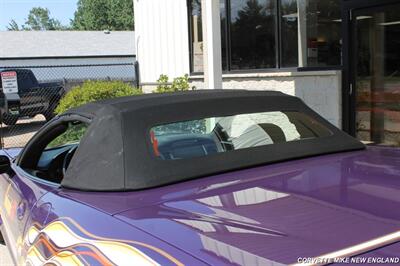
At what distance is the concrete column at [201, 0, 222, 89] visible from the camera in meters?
8.11

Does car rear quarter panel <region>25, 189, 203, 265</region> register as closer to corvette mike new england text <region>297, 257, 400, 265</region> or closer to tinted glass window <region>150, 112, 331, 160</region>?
corvette mike new england text <region>297, 257, 400, 265</region>

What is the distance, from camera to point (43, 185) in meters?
3.10

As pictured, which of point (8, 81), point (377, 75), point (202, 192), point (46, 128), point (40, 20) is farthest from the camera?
point (40, 20)

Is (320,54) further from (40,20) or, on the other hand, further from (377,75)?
(40,20)

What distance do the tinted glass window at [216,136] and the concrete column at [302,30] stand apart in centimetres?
522

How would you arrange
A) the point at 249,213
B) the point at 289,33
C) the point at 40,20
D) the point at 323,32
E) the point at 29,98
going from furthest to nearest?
the point at 40,20 < the point at 29,98 < the point at 289,33 < the point at 323,32 < the point at 249,213

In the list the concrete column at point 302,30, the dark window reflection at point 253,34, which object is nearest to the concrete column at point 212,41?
the dark window reflection at point 253,34

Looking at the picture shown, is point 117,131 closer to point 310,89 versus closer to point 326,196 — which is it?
point 326,196

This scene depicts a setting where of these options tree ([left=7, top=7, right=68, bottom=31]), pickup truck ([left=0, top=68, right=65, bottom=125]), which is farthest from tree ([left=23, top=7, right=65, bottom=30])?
pickup truck ([left=0, top=68, right=65, bottom=125])

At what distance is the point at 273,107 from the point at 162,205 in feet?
4.37

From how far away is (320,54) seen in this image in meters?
8.54

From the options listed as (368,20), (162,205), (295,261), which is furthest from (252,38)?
(295,261)

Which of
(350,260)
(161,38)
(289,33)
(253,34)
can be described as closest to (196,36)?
(161,38)

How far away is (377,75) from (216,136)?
5.37 metres
